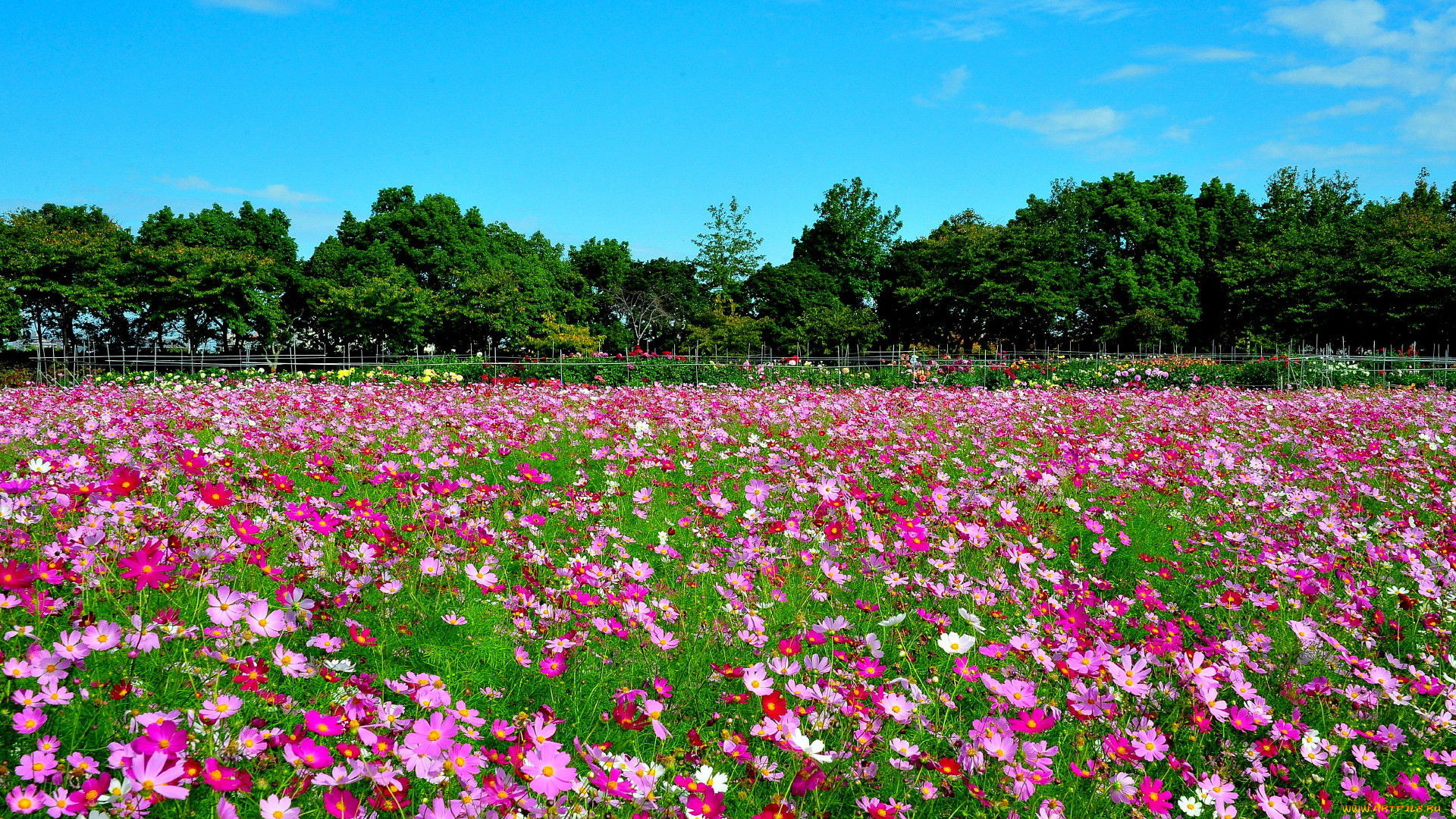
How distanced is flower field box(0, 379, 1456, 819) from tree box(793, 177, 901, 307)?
37564mm

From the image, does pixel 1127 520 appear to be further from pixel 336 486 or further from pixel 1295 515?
pixel 336 486

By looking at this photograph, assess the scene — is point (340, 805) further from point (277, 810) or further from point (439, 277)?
point (439, 277)

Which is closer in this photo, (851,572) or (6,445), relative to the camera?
(851,572)

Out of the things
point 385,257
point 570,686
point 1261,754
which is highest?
point 385,257

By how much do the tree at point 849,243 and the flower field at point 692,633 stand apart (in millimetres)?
37564

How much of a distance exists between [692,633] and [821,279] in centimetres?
3870

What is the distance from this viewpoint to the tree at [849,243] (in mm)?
42188

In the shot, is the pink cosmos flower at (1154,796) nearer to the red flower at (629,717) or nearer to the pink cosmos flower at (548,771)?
the red flower at (629,717)

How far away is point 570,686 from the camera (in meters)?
2.51

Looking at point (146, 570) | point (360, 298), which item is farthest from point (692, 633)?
point (360, 298)

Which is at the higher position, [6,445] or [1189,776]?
[6,445]

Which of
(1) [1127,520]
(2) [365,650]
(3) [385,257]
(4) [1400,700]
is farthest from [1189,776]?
(3) [385,257]

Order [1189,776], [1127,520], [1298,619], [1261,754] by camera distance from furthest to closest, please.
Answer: [1127,520] < [1298,619] < [1261,754] < [1189,776]

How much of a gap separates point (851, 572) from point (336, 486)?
2.84 meters
